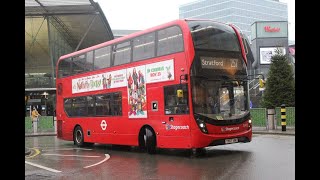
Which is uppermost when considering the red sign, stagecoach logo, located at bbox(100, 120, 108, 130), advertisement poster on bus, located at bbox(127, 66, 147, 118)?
the red sign

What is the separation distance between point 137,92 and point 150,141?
1737 mm

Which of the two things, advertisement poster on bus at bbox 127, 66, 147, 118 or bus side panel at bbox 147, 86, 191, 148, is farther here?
advertisement poster on bus at bbox 127, 66, 147, 118

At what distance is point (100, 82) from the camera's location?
16.2 m

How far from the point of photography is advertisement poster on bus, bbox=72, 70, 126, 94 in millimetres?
15008

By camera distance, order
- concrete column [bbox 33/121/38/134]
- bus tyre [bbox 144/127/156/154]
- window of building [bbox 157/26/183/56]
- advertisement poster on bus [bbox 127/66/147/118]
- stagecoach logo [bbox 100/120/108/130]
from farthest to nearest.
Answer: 1. concrete column [bbox 33/121/38/134]
2. stagecoach logo [bbox 100/120/108/130]
3. advertisement poster on bus [bbox 127/66/147/118]
4. bus tyre [bbox 144/127/156/154]
5. window of building [bbox 157/26/183/56]

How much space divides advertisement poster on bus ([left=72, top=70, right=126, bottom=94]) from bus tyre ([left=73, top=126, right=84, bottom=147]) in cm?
166

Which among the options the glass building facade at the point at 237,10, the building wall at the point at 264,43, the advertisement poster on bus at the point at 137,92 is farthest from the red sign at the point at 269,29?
the advertisement poster on bus at the point at 137,92

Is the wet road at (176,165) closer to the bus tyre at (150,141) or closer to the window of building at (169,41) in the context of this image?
the bus tyre at (150,141)

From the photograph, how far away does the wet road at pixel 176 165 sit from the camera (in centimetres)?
923

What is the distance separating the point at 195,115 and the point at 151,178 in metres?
3.26

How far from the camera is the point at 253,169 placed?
9570mm

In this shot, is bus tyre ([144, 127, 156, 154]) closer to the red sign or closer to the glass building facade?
the red sign

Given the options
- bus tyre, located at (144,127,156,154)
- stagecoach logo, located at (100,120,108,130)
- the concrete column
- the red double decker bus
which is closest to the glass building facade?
the concrete column

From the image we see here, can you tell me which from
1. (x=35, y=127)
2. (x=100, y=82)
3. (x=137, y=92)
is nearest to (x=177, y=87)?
(x=137, y=92)
